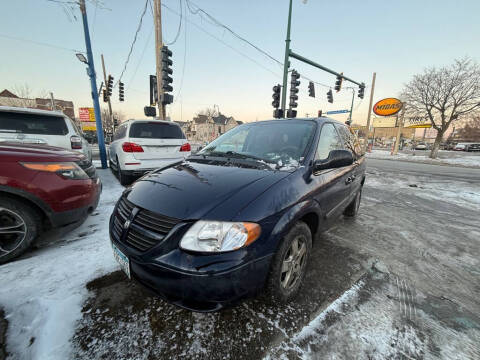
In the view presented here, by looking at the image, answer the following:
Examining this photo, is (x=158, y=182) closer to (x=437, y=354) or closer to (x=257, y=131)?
(x=257, y=131)

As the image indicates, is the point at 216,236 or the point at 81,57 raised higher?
the point at 81,57

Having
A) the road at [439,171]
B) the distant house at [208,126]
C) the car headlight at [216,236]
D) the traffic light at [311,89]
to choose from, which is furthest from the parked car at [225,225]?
the distant house at [208,126]

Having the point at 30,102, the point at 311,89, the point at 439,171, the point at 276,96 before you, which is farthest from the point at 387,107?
the point at 30,102

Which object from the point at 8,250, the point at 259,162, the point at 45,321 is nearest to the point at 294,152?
the point at 259,162

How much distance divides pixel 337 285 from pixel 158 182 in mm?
1963

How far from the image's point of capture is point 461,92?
64.4 ft

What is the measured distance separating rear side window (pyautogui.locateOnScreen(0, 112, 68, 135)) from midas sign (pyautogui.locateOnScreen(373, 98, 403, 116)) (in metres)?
30.0

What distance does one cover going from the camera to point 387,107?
82.4 ft

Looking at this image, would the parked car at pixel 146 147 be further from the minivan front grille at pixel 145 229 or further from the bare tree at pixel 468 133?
the bare tree at pixel 468 133

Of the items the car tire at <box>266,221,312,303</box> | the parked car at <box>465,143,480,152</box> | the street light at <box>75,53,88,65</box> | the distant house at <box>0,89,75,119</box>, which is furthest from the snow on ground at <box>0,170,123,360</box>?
the parked car at <box>465,143,480,152</box>

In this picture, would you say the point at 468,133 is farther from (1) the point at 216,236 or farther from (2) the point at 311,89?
(1) the point at 216,236

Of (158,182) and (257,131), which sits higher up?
(257,131)

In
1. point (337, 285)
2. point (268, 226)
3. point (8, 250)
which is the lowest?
point (337, 285)

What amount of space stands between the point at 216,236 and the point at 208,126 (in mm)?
71614
